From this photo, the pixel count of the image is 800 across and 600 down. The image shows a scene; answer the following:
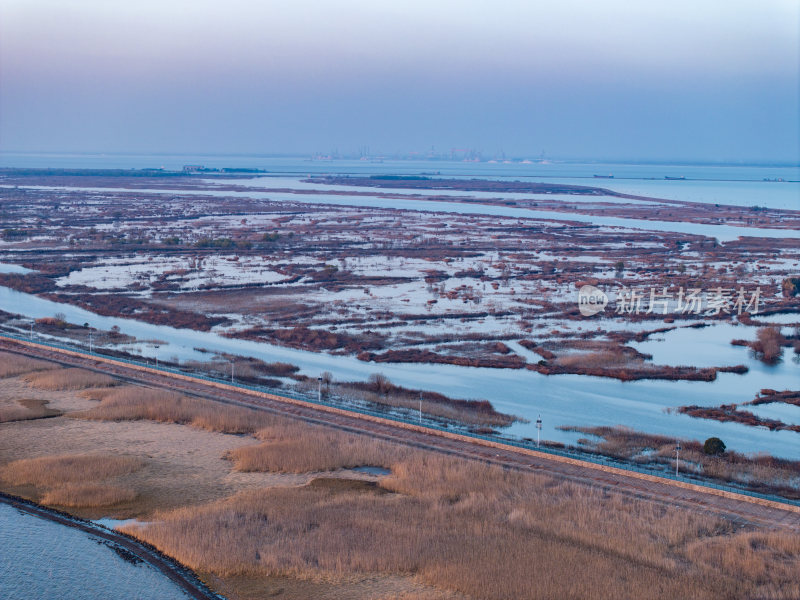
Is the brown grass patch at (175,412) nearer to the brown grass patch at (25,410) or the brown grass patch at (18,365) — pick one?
the brown grass patch at (25,410)

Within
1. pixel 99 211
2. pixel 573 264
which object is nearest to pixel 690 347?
pixel 573 264

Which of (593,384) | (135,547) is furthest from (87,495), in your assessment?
(593,384)

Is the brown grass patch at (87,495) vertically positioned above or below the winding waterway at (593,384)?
below

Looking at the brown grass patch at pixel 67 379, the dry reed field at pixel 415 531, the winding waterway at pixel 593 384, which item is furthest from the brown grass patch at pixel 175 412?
the winding waterway at pixel 593 384

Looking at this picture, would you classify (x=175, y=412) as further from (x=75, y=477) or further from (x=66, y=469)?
(x=75, y=477)

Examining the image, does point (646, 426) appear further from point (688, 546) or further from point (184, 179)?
point (184, 179)

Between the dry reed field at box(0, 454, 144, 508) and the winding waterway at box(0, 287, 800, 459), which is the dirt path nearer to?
the dry reed field at box(0, 454, 144, 508)
